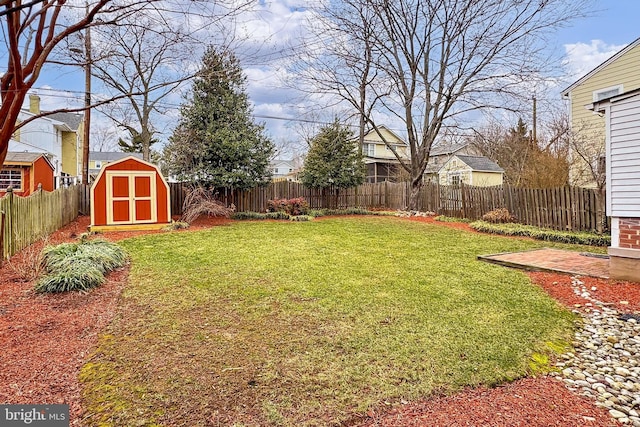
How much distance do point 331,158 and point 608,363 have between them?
13.8m

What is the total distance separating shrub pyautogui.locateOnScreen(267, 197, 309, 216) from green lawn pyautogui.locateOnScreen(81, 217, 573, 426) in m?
7.74

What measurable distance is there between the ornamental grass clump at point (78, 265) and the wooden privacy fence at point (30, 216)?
0.76 m

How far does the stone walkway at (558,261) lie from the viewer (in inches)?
212

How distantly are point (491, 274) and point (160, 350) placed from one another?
474 centimetres

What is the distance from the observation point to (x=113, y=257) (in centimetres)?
556

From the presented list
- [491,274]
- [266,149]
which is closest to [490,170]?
[266,149]

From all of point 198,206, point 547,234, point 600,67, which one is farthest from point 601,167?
point 198,206

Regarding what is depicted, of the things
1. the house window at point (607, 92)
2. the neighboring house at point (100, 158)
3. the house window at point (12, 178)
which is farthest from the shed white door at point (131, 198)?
the neighboring house at point (100, 158)

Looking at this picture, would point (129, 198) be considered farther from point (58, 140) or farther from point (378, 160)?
point (378, 160)

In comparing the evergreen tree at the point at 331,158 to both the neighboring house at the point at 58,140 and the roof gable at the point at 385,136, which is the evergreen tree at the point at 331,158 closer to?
the neighboring house at the point at 58,140

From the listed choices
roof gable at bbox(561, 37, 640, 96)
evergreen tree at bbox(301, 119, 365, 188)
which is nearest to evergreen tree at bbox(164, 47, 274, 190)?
evergreen tree at bbox(301, 119, 365, 188)

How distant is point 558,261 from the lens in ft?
20.0

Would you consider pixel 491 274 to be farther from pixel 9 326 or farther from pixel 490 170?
pixel 490 170

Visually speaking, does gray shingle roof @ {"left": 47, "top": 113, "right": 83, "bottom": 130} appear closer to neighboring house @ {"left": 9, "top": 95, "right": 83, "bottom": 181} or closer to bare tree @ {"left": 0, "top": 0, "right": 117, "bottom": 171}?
neighboring house @ {"left": 9, "top": 95, "right": 83, "bottom": 181}
